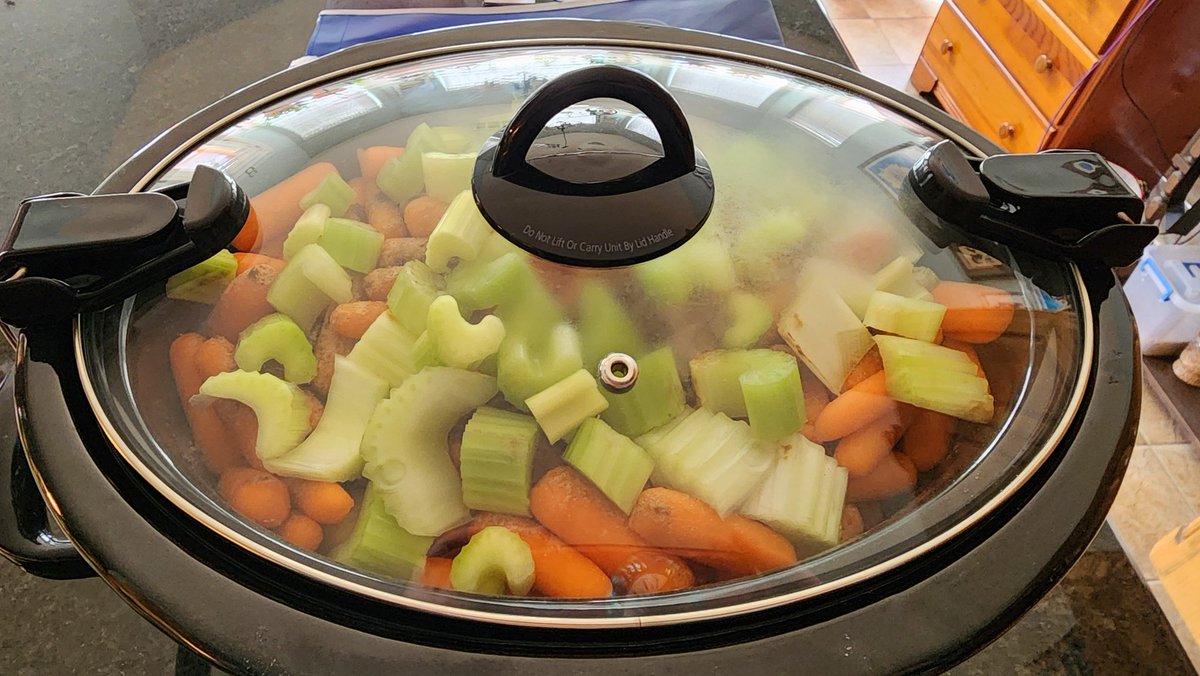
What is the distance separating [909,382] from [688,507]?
8.9 inches

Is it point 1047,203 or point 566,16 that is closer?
point 1047,203

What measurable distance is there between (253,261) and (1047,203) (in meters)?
0.71

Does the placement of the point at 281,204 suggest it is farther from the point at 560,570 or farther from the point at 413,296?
the point at 560,570

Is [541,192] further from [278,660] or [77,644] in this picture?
[77,644]

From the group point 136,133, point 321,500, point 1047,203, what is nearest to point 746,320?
point 1047,203

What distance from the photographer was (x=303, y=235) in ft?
2.39

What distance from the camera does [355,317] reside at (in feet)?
2.21

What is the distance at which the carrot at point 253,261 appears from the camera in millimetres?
708

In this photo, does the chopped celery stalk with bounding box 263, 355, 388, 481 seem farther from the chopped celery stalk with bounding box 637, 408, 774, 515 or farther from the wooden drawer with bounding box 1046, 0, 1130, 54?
the wooden drawer with bounding box 1046, 0, 1130, 54

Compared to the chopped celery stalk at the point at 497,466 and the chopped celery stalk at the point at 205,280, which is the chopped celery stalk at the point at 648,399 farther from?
the chopped celery stalk at the point at 205,280

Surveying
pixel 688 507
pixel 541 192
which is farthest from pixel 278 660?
pixel 541 192

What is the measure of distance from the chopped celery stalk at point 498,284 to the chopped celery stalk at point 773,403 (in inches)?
8.0

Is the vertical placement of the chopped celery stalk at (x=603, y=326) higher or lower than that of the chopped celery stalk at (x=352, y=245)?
lower

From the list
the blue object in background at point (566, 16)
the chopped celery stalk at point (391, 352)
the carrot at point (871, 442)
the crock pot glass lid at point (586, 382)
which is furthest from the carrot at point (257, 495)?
the blue object in background at point (566, 16)
